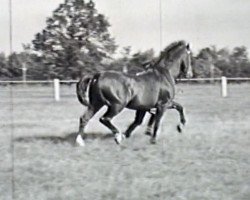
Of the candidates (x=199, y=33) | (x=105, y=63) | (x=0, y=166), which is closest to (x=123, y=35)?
Result: (x=105, y=63)

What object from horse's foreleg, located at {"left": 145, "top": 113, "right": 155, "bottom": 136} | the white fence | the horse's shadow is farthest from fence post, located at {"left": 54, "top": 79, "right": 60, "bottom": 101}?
horse's foreleg, located at {"left": 145, "top": 113, "right": 155, "bottom": 136}

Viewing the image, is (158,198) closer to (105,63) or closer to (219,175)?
(219,175)

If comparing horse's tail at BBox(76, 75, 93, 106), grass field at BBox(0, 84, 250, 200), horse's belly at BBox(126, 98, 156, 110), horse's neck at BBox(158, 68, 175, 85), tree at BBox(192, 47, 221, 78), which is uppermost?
tree at BBox(192, 47, 221, 78)

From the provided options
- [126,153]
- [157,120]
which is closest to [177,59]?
[157,120]

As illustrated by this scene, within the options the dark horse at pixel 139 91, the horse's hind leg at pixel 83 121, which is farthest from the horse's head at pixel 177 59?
the horse's hind leg at pixel 83 121

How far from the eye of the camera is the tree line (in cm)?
133

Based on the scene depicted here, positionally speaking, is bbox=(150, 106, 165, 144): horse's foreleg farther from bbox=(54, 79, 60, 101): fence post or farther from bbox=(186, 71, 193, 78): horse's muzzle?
bbox=(54, 79, 60, 101): fence post

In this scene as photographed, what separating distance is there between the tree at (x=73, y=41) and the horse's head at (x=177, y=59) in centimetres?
16

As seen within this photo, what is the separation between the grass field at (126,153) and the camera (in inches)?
53.1

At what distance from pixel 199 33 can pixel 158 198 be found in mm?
410

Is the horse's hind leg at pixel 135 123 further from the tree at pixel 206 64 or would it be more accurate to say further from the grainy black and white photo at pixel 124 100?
the tree at pixel 206 64

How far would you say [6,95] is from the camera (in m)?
1.37

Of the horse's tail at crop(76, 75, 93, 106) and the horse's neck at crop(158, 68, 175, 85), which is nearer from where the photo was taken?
the horse's tail at crop(76, 75, 93, 106)

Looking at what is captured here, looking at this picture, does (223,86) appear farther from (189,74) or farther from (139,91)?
(139,91)
